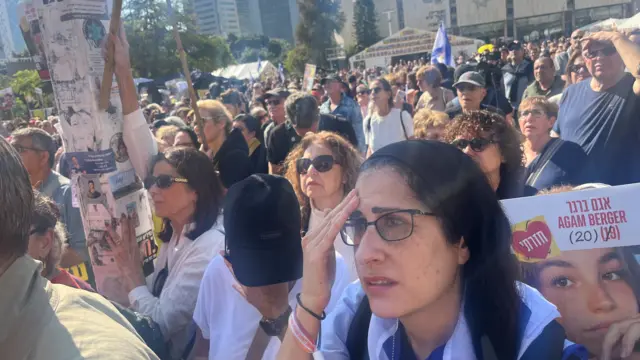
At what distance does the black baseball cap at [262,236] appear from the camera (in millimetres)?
1963

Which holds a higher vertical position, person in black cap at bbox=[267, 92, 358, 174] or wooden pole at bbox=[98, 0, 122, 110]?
wooden pole at bbox=[98, 0, 122, 110]

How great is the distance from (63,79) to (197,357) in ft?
4.43

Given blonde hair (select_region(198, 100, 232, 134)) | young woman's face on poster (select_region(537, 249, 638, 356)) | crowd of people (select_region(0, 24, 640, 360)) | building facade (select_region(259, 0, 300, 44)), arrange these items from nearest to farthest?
crowd of people (select_region(0, 24, 640, 360))
young woman's face on poster (select_region(537, 249, 638, 356))
blonde hair (select_region(198, 100, 232, 134))
building facade (select_region(259, 0, 300, 44))

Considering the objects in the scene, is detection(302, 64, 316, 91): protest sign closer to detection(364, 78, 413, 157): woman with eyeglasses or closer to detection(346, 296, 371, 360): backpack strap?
detection(364, 78, 413, 157): woman with eyeglasses

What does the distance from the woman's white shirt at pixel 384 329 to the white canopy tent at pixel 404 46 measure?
2946 cm

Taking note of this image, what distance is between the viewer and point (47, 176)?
417 cm

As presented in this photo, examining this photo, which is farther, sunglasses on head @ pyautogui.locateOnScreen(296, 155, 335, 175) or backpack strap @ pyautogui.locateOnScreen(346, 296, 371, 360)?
sunglasses on head @ pyautogui.locateOnScreen(296, 155, 335, 175)

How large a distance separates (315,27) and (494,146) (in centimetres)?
4369

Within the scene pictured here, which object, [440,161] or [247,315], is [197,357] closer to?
[247,315]

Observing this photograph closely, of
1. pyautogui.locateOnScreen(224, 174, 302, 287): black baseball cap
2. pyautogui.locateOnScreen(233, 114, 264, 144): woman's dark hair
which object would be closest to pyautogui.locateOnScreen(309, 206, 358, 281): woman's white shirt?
pyautogui.locateOnScreen(224, 174, 302, 287): black baseball cap

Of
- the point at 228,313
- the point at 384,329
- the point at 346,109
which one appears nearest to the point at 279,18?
the point at 346,109

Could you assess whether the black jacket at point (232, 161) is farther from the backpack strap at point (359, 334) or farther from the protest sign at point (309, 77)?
the protest sign at point (309, 77)

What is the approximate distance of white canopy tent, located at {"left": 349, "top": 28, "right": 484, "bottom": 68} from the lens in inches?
1164

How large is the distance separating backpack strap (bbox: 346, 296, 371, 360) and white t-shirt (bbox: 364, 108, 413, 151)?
451 centimetres
